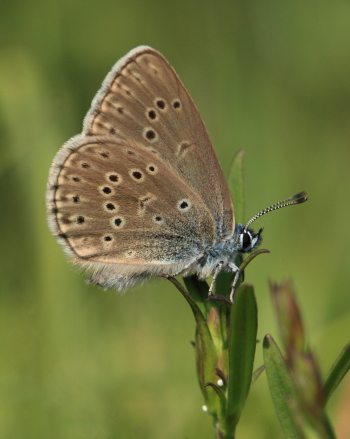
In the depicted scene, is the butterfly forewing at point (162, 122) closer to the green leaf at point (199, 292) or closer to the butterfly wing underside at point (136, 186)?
the butterfly wing underside at point (136, 186)

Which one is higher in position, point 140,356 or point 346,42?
point 346,42

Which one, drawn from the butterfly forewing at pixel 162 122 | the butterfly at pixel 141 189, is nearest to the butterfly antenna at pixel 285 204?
the butterfly at pixel 141 189

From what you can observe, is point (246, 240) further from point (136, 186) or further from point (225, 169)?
point (225, 169)

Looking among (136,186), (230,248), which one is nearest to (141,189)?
(136,186)

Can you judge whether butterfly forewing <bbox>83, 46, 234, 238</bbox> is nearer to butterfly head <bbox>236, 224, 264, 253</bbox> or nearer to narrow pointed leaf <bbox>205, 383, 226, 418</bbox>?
butterfly head <bbox>236, 224, 264, 253</bbox>

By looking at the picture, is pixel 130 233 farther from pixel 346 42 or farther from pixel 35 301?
pixel 346 42

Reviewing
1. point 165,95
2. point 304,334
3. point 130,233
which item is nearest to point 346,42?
point 165,95
